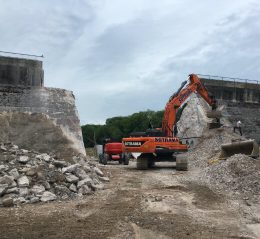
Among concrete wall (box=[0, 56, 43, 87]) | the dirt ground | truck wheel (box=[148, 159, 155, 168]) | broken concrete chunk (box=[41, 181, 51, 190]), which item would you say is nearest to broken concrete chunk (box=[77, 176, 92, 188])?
the dirt ground

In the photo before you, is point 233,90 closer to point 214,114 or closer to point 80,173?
point 214,114

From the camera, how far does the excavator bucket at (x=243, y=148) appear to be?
1653cm

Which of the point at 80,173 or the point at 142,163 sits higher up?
the point at 142,163

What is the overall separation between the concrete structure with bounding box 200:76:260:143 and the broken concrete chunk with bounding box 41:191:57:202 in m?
19.5

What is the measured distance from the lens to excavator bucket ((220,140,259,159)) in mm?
16531

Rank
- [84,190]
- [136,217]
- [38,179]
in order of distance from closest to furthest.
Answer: [136,217] < [38,179] < [84,190]

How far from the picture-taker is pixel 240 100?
3130cm

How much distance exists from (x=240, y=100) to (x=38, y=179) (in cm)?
2210

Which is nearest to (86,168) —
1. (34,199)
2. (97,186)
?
(97,186)

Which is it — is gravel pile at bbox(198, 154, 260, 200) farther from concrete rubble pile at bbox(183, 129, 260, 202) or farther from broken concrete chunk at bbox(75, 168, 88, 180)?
broken concrete chunk at bbox(75, 168, 88, 180)

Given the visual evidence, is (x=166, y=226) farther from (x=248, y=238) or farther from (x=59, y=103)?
(x=59, y=103)

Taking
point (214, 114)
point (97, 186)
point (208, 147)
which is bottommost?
point (97, 186)

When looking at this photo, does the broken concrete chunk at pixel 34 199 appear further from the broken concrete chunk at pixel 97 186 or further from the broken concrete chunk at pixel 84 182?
the broken concrete chunk at pixel 97 186

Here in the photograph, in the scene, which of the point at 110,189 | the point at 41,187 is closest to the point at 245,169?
the point at 110,189
